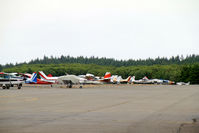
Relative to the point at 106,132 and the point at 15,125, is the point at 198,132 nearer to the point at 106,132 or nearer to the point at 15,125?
the point at 106,132

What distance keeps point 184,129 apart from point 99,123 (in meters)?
3.15

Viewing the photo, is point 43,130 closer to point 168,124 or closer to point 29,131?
point 29,131

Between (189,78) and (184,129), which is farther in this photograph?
(189,78)

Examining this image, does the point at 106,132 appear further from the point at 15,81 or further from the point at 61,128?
the point at 15,81

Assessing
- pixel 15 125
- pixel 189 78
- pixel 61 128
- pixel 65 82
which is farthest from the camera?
pixel 189 78

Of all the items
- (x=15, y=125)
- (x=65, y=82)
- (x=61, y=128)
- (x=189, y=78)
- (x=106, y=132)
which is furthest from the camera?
(x=189, y=78)

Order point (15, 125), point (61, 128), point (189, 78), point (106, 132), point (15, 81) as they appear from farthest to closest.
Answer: point (189, 78), point (15, 81), point (15, 125), point (61, 128), point (106, 132)

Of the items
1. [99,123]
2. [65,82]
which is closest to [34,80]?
[65,82]

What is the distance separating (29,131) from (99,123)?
9.86ft

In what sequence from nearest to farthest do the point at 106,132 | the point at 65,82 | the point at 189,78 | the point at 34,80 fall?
the point at 106,132, the point at 65,82, the point at 34,80, the point at 189,78

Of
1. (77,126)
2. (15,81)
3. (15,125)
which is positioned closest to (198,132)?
(77,126)

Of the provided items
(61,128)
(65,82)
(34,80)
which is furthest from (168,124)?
(34,80)

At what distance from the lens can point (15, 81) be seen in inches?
2245

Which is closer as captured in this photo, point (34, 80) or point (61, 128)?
point (61, 128)
